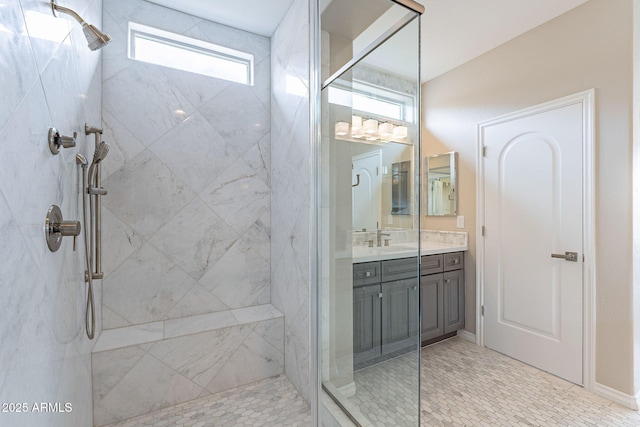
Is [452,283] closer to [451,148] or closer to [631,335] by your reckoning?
[631,335]

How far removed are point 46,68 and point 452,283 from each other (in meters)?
3.12

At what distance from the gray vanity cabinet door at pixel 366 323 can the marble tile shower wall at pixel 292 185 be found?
1.12 ft

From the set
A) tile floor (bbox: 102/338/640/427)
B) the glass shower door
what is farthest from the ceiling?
tile floor (bbox: 102/338/640/427)

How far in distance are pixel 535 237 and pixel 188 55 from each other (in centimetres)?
322

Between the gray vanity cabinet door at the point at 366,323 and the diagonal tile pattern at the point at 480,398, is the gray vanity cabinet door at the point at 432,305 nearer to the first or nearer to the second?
the diagonal tile pattern at the point at 480,398

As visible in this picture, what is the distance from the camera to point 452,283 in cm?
282

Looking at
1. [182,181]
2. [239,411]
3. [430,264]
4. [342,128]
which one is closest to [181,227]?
[182,181]

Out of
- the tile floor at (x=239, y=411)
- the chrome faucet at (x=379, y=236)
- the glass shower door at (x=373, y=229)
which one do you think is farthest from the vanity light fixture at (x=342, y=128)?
the tile floor at (x=239, y=411)

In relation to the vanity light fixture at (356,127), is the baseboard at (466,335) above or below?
below

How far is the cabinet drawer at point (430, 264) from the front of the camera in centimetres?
261

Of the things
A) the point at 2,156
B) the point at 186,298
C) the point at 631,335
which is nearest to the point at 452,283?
the point at 631,335

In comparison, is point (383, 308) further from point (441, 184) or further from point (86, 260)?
point (441, 184)

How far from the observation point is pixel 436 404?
1885 millimetres

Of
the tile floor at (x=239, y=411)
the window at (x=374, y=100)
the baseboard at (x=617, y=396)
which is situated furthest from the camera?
the baseboard at (x=617, y=396)
